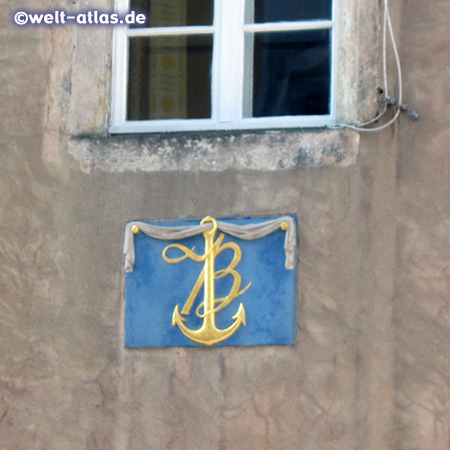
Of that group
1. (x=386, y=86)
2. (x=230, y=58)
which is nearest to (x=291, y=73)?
(x=230, y=58)

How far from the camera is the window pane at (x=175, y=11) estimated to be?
7.24 meters

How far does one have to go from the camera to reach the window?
6.98 metres

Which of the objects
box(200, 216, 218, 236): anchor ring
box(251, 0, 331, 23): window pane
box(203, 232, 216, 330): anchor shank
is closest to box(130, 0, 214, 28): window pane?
box(251, 0, 331, 23): window pane

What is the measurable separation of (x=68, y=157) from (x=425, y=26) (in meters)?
1.66

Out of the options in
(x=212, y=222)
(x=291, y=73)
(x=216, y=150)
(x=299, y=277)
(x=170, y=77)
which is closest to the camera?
(x=299, y=277)

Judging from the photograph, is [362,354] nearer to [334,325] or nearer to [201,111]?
[334,325]

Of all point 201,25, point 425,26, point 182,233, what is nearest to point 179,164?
point 182,233

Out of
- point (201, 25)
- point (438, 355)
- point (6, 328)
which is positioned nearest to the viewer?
point (438, 355)

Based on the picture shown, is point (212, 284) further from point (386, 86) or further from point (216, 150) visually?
point (386, 86)

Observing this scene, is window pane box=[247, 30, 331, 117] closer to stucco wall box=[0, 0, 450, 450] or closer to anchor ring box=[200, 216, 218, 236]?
stucco wall box=[0, 0, 450, 450]

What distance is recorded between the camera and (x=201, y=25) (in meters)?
7.22

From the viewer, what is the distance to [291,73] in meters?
7.05

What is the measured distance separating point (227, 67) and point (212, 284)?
1073 mm

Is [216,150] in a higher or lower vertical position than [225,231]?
higher
